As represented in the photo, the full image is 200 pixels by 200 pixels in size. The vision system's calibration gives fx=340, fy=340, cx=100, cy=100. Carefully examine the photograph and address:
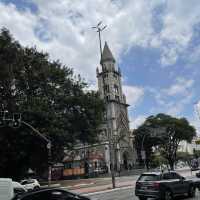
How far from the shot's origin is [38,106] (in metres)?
37.2

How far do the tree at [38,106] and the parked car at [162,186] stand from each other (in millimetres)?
21335

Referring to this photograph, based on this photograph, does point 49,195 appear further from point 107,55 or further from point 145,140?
point 107,55

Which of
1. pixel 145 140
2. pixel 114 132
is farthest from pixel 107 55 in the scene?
pixel 145 140

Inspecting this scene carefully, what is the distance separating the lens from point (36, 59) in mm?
41375

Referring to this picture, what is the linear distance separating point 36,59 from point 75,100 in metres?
6.96

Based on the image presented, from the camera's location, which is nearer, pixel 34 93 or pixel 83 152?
pixel 34 93

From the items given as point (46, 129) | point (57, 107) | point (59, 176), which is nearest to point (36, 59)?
point (57, 107)

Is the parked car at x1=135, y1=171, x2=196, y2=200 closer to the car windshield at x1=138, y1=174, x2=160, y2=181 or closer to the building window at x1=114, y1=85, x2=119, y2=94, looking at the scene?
the car windshield at x1=138, y1=174, x2=160, y2=181

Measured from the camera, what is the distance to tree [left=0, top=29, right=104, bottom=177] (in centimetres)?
3684

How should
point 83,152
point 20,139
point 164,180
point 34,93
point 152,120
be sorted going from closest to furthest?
1. point 164,180
2. point 20,139
3. point 34,93
4. point 83,152
5. point 152,120

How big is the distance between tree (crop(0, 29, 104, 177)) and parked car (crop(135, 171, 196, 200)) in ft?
70.0

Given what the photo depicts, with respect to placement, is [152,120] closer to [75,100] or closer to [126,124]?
[126,124]

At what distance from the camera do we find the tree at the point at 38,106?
121 feet

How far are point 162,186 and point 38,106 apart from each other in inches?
914
